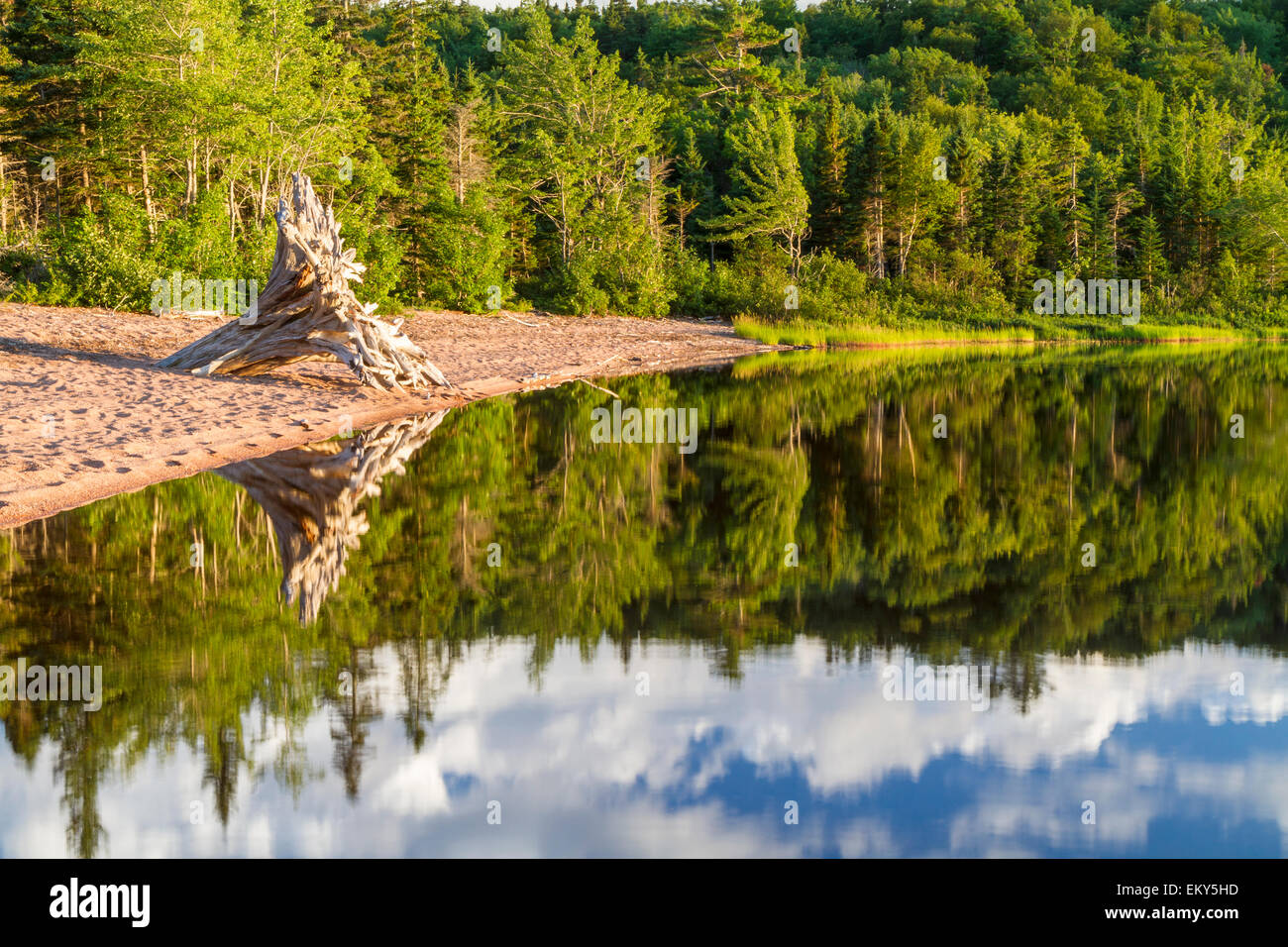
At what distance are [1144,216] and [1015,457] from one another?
60.2 meters

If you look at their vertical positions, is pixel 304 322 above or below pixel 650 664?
above

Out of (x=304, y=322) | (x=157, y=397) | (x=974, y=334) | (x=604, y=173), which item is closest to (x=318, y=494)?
(x=157, y=397)

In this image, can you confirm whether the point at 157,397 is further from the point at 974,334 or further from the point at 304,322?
the point at 974,334

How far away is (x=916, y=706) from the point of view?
6.79 m

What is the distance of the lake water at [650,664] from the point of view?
541cm

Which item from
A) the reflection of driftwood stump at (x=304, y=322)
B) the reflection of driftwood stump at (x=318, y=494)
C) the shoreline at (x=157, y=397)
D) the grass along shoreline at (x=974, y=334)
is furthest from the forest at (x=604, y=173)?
the reflection of driftwood stump at (x=318, y=494)

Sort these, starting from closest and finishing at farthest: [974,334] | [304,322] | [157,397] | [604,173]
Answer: [157,397] → [304,322] → [974,334] → [604,173]

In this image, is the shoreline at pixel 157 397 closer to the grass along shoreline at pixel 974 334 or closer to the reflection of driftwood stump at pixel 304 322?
the reflection of driftwood stump at pixel 304 322

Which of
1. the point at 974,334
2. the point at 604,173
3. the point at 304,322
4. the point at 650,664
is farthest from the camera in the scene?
the point at 604,173

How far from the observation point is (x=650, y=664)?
764 centimetres

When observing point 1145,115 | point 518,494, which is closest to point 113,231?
point 518,494

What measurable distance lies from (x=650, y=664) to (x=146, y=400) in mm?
12949

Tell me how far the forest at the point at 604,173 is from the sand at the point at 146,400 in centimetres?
556
